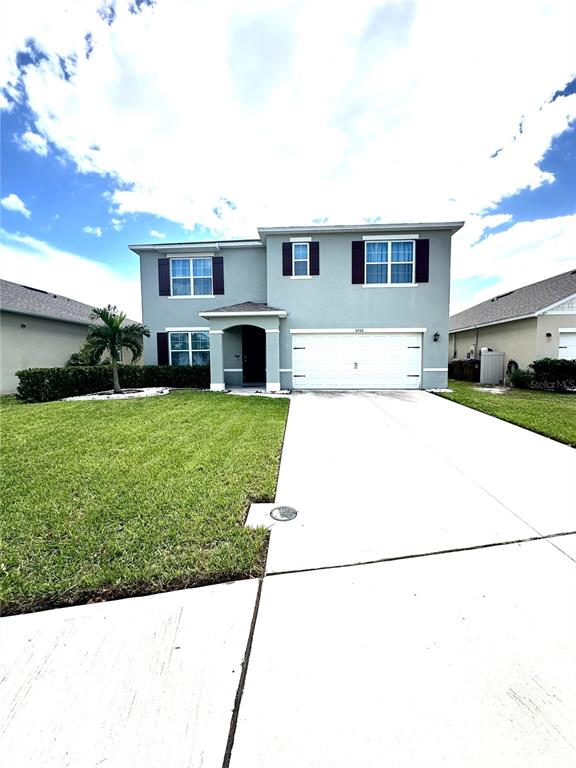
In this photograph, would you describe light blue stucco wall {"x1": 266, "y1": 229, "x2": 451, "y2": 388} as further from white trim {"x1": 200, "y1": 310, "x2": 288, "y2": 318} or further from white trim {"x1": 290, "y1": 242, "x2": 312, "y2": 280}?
white trim {"x1": 200, "y1": 310, "x2": 288, "y2": 318}

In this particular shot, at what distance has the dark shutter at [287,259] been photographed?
1263 cm

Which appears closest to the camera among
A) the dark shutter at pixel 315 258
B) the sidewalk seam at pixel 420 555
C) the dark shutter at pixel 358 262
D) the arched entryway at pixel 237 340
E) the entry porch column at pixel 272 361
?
the sidewalk seam at pixel 420 555

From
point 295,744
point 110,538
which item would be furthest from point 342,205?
point 295,744

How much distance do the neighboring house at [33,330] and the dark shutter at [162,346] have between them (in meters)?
4.74

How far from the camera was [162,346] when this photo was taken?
14117mm

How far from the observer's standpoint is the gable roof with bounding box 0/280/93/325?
1325 cm

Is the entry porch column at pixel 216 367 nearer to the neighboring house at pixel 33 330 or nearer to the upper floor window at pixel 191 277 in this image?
the upper floor window at pixel 191 277

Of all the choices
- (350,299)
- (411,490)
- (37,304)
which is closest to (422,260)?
(350,299)

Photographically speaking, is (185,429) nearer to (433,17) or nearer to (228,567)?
(228,567)

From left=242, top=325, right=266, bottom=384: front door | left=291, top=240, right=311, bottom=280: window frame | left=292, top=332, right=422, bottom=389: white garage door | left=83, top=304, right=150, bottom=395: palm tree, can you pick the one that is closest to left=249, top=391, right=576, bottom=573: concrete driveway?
left=292, top=332, right=422, bottom=389: white garage door

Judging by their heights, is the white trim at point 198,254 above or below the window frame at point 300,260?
above

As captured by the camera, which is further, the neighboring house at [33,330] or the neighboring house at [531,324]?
the neighboring house at [531,324]

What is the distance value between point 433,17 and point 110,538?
11.7 meters

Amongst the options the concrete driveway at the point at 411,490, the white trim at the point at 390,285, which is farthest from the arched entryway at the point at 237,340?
the concrete driveway at the point at 411,490
